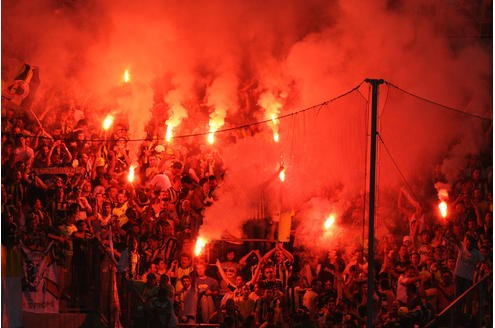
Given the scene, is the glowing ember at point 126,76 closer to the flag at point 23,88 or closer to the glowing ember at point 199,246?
the flag at point 23,88

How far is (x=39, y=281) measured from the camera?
13.1 meters

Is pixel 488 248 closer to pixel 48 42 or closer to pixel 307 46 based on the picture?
pixel 307 46

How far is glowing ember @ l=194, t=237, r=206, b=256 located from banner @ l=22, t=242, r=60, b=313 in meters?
2.08

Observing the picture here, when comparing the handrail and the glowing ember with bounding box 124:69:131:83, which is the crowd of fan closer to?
the handrail

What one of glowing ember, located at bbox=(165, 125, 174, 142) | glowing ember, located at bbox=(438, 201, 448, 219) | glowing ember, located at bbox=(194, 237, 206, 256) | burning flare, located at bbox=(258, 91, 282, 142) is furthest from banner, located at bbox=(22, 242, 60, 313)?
glowing ember, located at bbox=(438, 201, 448, 219)

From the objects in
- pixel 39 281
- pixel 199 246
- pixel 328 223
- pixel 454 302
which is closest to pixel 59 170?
pixel 39 281

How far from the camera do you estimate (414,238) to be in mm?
13516

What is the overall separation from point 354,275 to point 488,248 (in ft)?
6.96

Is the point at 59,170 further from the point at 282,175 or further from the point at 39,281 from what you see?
the point at 282,175

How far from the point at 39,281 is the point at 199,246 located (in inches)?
94.3

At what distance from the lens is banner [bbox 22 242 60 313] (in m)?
13.0

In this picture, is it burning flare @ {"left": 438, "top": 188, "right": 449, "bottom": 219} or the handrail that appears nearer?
the handrail

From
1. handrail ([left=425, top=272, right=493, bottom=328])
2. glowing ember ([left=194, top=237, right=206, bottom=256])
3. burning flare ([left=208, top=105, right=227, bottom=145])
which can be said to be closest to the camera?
handrail ([left=425, top=272, right=493, bottom=328])

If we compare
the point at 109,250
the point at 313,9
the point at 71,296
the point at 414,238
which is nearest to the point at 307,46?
the point at 313,9
